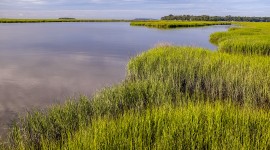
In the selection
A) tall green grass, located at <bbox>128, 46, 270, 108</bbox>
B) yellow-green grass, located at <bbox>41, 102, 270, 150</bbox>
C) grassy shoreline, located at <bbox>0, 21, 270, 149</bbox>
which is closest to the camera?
yellow-green grass, located at <bbox>41, 102, 270, 150</bbox>

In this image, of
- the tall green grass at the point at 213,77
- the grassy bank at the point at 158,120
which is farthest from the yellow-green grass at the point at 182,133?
the tall green grass at the point at 213,77

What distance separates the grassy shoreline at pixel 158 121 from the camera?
541cm

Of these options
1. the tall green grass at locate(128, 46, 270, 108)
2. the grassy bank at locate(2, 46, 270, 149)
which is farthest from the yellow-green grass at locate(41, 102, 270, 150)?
the tall green grass at locate(128, 46, 270, 108)

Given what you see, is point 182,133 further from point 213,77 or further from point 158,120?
point 213,77

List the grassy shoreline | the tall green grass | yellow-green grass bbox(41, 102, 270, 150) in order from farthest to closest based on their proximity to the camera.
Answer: the tall green grass
the grassy shoreline
yellow-green grass bbox(41, 102, 270, 150)

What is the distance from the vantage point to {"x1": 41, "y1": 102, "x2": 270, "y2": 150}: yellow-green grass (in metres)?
5.24

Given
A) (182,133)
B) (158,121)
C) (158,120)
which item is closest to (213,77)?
(158,120)

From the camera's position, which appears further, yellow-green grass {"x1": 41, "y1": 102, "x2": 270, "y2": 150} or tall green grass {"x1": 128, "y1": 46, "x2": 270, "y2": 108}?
tall green grass {"x1": 128, "y1": 46, "x2": 270, "y2": 108}

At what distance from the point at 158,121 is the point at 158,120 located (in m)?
0.15

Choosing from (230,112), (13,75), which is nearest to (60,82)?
(13,75)

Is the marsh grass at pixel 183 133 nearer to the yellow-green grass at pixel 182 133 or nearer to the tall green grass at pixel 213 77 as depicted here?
the yellow-green grass at pixel 182 133

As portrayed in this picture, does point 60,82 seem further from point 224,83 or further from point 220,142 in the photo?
point 220,142

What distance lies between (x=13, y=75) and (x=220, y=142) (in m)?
15.2

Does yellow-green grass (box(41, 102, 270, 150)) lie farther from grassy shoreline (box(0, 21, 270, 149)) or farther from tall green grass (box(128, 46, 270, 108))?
tall green grass (box(128, 46, 270, 108))
